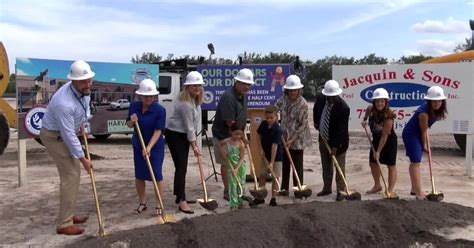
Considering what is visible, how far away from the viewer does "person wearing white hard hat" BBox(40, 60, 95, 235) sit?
5211 millimetres

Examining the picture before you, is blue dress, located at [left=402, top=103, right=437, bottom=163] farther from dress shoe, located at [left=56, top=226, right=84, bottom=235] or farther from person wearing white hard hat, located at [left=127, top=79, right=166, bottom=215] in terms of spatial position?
dress shoe, located at [left=56, top=226, right=84, bottom=235]

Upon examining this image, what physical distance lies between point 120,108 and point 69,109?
669 centimetres

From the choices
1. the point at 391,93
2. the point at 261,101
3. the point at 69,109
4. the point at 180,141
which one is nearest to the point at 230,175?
the point at 180,141

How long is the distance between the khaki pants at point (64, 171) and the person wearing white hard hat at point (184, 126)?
1.40 m

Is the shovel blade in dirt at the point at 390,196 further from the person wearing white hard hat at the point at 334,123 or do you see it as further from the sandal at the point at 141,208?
the sandal at the point at 141,208

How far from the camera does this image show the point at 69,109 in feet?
17.1

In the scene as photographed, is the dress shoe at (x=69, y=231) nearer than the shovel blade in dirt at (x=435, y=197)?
Yes

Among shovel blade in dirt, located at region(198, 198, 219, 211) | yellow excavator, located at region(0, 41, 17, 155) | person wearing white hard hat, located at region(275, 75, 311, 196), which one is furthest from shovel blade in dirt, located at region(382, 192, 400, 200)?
yellow excavator, located at region(0, 41, 17, 155)

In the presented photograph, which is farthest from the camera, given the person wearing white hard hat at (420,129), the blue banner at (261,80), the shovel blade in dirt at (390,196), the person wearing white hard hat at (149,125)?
the blue banner at (261,80)

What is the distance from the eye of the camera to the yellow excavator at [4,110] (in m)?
10.3

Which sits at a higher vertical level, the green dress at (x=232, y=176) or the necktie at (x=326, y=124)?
the necktie at (x=326, y=124)

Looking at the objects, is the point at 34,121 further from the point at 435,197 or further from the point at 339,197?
the point at 435,197

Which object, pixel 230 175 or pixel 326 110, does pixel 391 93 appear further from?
pixel 230 175

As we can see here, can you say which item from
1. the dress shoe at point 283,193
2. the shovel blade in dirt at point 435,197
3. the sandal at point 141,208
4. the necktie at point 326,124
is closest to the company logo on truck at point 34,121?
the sandal at point 141,208
